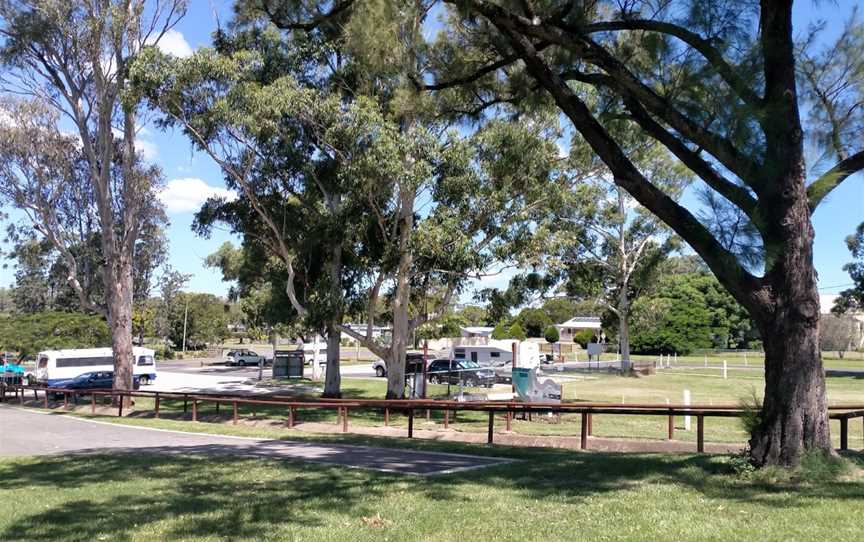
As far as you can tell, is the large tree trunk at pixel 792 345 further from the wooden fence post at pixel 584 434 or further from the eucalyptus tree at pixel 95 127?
the eucalyptus tree at pixel 95 127

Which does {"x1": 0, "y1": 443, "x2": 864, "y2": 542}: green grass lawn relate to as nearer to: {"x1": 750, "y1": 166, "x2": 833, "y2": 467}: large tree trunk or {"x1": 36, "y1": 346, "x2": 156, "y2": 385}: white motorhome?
{"x1": 750, "y1": 166, "x2": 833, "y2": 467}: large tree trunk

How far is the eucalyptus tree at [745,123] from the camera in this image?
26.5 feet

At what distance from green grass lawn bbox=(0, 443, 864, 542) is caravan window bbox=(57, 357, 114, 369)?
30523 mm

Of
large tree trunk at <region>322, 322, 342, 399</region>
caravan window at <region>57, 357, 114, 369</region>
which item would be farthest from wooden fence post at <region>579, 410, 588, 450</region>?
caravan window at <region>57, 357, 114, 369</region>

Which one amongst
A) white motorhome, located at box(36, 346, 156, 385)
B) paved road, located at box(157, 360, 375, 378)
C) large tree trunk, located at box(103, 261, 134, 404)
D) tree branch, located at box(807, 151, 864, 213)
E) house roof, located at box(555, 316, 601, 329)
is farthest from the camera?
house roof, located at box(555, 316, 601, 329)

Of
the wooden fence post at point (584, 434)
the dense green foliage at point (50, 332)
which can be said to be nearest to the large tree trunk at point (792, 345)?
the wooden fence post at point (584, 434)

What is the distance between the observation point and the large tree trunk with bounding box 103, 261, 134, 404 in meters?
27.5

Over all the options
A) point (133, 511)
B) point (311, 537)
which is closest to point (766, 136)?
point (311, 537)

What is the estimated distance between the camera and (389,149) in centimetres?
1980

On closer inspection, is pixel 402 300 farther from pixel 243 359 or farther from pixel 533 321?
pixel 533 321

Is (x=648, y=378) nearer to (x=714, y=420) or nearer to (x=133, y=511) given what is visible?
(x=714, y=420)

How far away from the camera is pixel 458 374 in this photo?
1423 inches

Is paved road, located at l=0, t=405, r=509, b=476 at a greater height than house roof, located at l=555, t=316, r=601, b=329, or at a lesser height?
lesser

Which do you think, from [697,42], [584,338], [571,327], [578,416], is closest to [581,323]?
[571,327]
